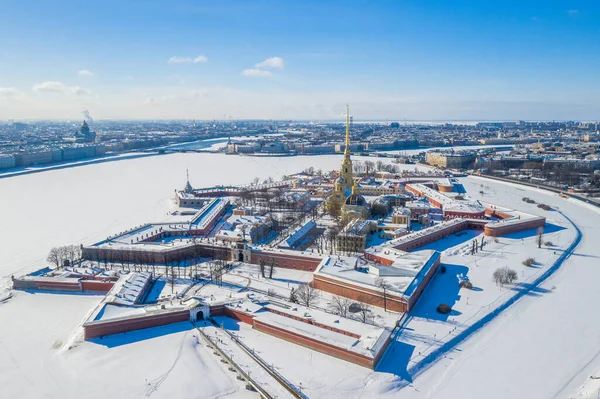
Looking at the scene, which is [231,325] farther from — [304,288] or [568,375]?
[568,375]

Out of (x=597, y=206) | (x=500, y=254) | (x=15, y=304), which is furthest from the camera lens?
(x=597, y=206)

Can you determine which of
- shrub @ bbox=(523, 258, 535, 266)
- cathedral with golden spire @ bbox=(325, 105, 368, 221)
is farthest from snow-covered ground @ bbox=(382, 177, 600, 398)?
cathedral with golden spire @ bbox=(325, 105, 368, 221)

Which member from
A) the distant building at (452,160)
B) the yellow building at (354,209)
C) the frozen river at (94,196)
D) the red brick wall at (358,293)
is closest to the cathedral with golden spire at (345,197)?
the yellow building at (354,209)

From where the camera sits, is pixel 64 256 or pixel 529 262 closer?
pixel 529 262

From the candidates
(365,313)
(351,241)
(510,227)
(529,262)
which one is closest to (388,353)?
(365,313)

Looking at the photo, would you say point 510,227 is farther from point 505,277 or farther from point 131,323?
point 131,323

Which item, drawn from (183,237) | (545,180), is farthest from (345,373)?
(545,180)

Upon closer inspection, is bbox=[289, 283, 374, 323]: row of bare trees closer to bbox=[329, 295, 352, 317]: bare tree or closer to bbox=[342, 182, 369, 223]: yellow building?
bbox=[329, 295, 352, 317]: bare tree
